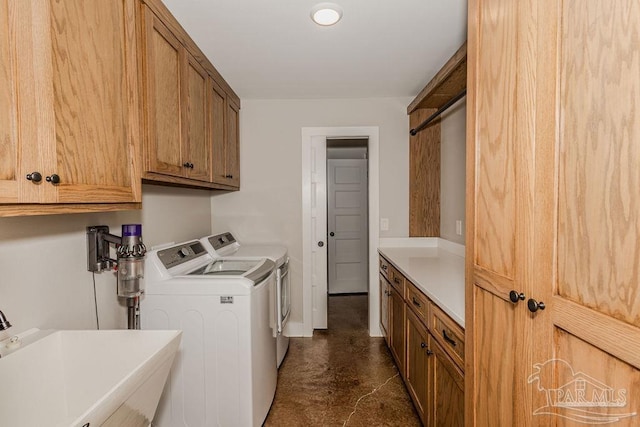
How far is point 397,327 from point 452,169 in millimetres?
1460

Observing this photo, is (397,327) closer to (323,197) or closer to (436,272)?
(436,272)

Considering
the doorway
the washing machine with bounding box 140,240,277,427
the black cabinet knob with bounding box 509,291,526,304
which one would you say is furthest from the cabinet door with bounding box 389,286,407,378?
the doorway

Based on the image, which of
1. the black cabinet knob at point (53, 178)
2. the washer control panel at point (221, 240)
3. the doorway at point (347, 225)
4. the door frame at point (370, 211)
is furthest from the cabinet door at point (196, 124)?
the doorway at point (347, 225)

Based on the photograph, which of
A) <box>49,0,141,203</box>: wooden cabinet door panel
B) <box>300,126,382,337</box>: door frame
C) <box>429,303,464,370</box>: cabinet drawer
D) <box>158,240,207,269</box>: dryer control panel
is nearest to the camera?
<box>49,0,141,203</box>: wooden cabinet door panel

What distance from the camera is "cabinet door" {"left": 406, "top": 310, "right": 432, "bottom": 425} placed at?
174 cm

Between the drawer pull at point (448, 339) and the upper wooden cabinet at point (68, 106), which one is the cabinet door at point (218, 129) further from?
the drawer pull at point (448, 339)

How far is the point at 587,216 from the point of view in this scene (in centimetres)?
69

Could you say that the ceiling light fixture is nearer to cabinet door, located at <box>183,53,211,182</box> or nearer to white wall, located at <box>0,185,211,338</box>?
cabinet door, located at <box>183,53,211,182</box>

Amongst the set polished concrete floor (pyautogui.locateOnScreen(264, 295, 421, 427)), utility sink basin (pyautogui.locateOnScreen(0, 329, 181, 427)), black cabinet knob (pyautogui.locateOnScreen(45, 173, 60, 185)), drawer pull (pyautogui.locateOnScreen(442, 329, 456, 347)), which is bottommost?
polished concrete floor (pyautogui.locateOnScreen(264, 295, 421, 427))

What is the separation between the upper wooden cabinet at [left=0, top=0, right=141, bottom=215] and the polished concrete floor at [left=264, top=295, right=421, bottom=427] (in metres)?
1.74

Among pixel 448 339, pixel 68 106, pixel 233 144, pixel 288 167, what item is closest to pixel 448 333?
pixel 448 339

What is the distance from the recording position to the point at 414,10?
5.51 feet

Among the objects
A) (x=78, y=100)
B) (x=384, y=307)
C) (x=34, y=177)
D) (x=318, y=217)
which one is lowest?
(x=384, y=307)

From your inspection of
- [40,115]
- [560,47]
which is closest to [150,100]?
[40,115]
